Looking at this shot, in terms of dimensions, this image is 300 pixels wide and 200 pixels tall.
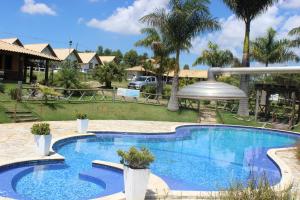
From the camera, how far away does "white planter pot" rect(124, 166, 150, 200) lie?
8094 millimetres

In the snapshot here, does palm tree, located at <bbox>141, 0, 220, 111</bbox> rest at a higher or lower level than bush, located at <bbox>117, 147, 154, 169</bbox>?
higher

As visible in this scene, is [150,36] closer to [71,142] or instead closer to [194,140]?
[194,140]

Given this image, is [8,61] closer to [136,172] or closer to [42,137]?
[42,137]

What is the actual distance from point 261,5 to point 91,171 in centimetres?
1992

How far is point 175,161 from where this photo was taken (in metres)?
14.6

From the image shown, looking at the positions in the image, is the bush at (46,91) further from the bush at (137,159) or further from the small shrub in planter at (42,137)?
the bush at (137,159)

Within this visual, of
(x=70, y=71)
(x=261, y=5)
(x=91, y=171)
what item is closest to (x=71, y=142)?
(x=91, y=171)

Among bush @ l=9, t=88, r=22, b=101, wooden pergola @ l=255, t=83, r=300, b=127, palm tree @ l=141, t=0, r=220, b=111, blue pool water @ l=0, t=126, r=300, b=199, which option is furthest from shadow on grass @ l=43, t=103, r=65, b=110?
wooden pergola @ l=255, t=83, r=300, b=127

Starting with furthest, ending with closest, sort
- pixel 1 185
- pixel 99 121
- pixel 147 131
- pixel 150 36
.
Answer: pixel 150 36 < pixel 99 121 < pixel 147 131 < pixel 1 185

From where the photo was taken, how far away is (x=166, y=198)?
8812mm

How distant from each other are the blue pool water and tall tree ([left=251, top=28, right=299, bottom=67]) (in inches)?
789

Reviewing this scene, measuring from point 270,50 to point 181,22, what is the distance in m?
20.8

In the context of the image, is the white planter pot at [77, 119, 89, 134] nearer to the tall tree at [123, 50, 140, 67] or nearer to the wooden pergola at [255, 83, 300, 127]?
the wooden pergola at [255, 83, 300, 127]

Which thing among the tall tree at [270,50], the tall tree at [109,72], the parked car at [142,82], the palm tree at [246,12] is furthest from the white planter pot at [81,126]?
A: the tall tree at [270,50]
